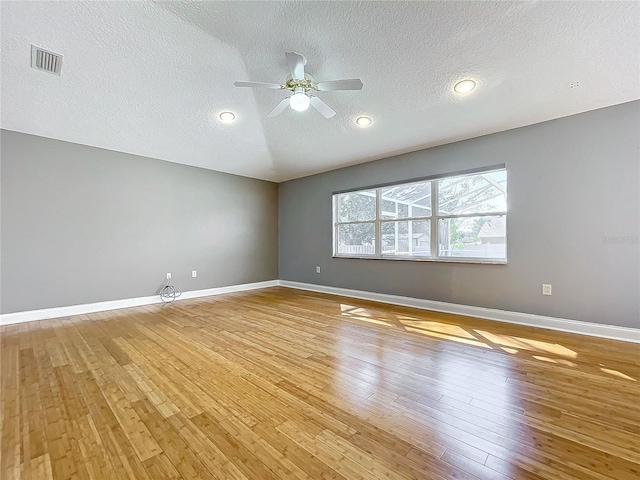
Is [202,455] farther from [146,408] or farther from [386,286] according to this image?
[386,286]

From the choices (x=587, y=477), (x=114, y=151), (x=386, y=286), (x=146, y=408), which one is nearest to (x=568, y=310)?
(x=386, y=286)

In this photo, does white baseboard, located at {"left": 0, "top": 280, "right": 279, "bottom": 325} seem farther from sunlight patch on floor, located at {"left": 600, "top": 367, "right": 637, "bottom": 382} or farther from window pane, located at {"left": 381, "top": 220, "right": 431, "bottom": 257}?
sunlight patch on floor, located at {"left": 600, "top": 367, "right": 637, "bottom": 382}

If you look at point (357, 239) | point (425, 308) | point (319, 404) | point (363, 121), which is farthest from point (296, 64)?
point (425, 308)

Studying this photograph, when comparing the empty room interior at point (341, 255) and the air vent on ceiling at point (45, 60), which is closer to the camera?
the empty room interior at point (341, 255)

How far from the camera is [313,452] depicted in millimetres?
1367

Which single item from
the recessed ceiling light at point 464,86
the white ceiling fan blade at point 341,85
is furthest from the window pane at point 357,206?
the white ceiling fan blade at point 341,85

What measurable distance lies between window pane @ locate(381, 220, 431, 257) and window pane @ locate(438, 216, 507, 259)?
0.75 feet

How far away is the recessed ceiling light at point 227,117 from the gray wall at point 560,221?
111 inches

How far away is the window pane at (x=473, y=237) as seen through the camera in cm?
375

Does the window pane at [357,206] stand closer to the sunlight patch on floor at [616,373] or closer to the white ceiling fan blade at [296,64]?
the white ceiling fan blade at [296,64]

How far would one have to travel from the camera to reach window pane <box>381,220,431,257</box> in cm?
443

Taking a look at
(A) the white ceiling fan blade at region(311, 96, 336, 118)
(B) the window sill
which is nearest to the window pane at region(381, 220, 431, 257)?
(B) the window sill

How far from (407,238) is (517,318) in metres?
1.85

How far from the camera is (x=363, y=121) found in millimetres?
3900
